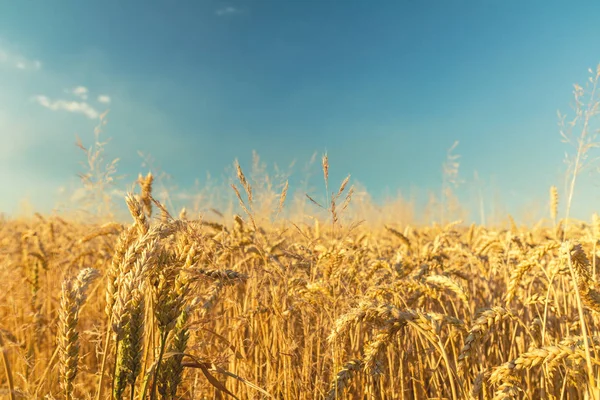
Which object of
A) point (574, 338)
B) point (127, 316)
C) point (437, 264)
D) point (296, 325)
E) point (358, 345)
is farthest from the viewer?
point (296, 325)

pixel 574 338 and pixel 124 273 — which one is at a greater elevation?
pixel 124 273

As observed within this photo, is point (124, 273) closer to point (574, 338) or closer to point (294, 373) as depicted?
point (294, 373)

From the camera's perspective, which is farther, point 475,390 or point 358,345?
point 358,345

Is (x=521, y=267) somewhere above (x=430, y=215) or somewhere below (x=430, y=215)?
below

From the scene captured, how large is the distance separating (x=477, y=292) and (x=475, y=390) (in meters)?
1.41

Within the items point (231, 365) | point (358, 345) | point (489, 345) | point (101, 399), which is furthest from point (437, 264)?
point (101, 399)

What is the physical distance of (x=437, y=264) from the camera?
2232mm

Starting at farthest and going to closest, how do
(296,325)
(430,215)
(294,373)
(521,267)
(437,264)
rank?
(430,215) < (296,325) < (437,264) < (294,373) < (521,267)

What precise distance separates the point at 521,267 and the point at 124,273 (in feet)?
4.80

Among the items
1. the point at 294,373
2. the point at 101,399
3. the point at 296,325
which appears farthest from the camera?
the point at 296,325

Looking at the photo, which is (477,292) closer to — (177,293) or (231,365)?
(231,365)

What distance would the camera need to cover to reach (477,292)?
8.42ft

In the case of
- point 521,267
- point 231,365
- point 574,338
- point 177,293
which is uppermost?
point 521,267

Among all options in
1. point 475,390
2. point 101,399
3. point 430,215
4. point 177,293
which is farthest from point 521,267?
point 430,215
